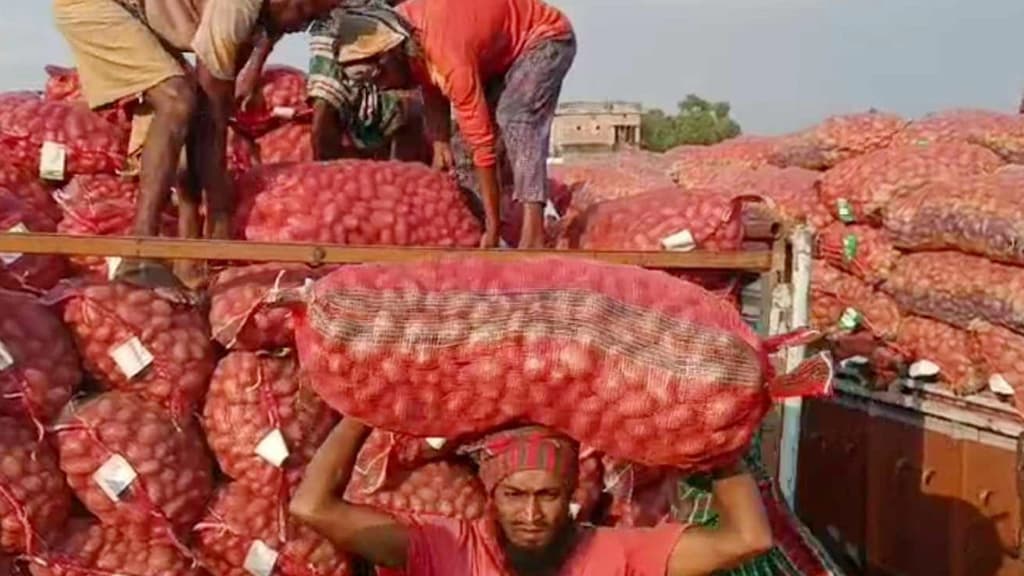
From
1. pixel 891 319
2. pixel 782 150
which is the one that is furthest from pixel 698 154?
pixel 891 319

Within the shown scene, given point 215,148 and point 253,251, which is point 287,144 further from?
point 253,251

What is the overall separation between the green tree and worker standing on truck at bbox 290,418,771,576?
15.6 meters

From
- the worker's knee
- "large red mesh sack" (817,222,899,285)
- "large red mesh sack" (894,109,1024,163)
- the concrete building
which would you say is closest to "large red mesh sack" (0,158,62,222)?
the worker's knee

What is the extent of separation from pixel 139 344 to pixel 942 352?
311 cm

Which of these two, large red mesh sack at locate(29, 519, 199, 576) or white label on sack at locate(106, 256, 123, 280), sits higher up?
white label on sack at locate(106, 256, 123, 280)

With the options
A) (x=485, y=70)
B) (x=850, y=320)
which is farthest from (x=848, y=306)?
(x=485, y=70)

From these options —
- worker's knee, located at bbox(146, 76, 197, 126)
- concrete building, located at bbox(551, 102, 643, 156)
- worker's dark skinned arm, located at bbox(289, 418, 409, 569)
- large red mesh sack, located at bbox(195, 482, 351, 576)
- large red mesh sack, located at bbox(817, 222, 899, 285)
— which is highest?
worker's knee, located at bbox(146, 76, 197, 126)

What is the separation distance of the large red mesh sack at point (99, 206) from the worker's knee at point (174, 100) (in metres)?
0.20

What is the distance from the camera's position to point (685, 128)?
811 inches

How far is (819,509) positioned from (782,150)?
255cm

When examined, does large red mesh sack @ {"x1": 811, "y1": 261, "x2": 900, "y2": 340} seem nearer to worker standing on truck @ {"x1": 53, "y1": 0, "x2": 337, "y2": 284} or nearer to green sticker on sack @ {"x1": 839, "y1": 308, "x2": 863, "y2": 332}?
green sticker on sack @ {"x1": 839, "y1": 308, "x2": 863, "y2": 332}

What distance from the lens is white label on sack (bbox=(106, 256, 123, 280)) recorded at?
3.06 meters

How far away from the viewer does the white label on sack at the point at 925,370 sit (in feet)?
16.2

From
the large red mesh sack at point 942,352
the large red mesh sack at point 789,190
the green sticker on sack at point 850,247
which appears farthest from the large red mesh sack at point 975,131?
the large red mesh sack at point 942,352
